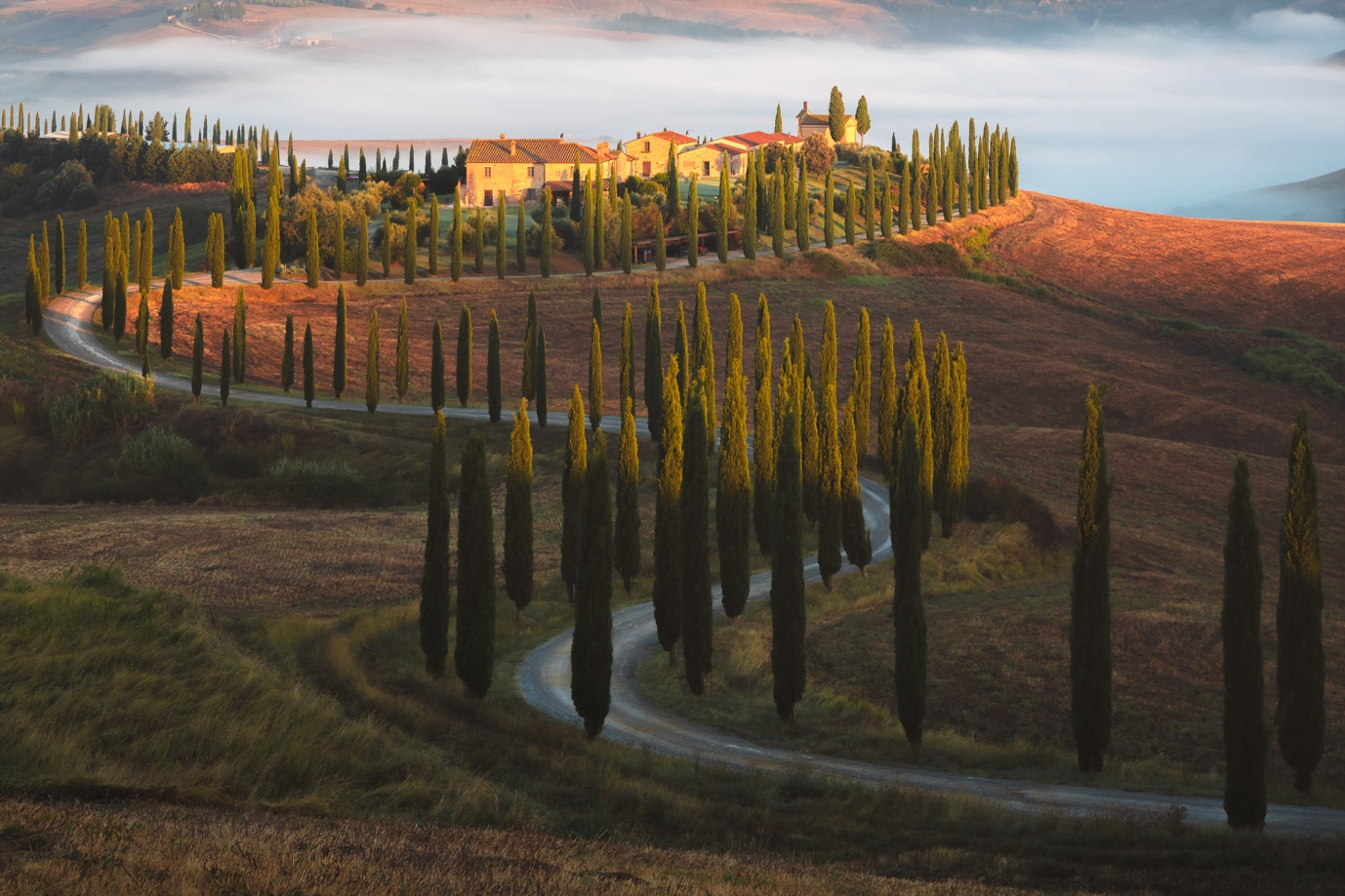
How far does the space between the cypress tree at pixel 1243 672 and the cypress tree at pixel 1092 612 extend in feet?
9.46

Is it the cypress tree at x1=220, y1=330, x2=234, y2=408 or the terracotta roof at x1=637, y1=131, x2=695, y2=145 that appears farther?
the terracotta roof at x1=637, y1=131, x2=695, y2=145

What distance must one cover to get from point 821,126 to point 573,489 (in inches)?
5556

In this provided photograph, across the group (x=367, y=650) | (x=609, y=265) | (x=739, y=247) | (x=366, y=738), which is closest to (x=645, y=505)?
(x=367, y=650)

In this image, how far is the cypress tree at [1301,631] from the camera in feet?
84.8

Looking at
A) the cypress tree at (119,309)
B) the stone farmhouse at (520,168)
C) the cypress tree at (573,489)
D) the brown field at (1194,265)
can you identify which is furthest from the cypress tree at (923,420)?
the stone farmhouse at (520,168)

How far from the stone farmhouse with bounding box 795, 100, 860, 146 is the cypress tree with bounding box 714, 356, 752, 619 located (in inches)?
5297

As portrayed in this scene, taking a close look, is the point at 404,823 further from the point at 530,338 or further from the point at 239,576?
the point at 530,338

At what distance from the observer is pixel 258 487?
59125 millimetres

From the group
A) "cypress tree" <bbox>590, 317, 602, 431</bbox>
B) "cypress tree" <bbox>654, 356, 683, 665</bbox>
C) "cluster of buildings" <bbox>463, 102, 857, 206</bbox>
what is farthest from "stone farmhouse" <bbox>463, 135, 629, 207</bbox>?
"cypress tree" <bbox>654, 356, 683, 665</bbox>

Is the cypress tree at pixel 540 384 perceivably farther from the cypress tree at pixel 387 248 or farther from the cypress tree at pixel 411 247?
the cypress tree at pixel 387 248

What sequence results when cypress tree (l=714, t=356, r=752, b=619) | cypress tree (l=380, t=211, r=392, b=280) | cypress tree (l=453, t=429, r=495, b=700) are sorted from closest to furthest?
1. cypress tree (l=453, t=429, r=495, b=700)
2. cypress tree (l=714, t=356, r=752, b=619)
3. cypress tree (l=380, t=211, r=392, b=280)

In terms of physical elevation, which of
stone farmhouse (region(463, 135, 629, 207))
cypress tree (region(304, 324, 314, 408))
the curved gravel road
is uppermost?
stone farmhouse (region(463, 135, 629, 207))

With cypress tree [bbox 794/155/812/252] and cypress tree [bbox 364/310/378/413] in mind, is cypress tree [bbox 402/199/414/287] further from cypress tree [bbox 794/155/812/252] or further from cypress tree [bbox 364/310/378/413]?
cypress tree [bbox 794/155/812/252]

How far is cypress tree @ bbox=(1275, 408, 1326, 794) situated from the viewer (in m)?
25.9
